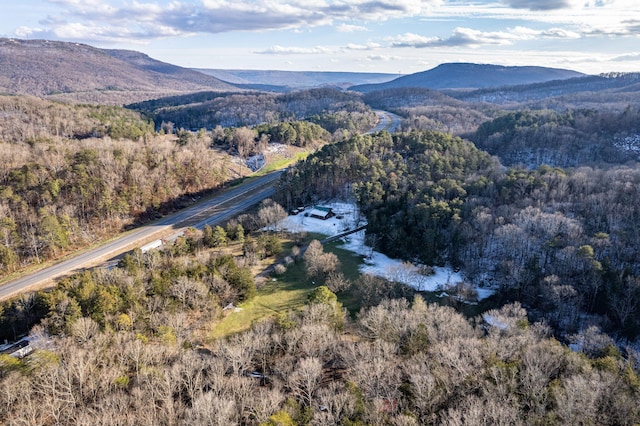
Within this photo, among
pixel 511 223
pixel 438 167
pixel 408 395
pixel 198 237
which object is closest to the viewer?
pixel 408 395

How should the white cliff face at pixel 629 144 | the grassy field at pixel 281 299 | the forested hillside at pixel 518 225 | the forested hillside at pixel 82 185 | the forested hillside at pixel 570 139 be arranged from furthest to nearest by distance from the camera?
the forested hillside at pixel 570 139, the white cliff face at pixel 629 144, the forested hillside at pixel 82 185, the forested hillside at pixel 518 225, the grassy field at pixel 281 299

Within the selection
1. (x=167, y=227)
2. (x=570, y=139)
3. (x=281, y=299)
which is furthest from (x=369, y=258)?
(x=570, y=139)

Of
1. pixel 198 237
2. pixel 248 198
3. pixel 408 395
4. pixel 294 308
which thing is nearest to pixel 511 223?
pixel 294 308

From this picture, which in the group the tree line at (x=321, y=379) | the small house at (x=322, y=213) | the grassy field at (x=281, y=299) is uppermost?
the tree line at (x=321, y=379)

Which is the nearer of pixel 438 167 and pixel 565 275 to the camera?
pixel 565 275

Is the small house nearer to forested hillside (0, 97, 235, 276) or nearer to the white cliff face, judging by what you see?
forested hillside (0, 97, 235, 276)

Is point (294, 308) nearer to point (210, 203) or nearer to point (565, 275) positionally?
point (565, 275)

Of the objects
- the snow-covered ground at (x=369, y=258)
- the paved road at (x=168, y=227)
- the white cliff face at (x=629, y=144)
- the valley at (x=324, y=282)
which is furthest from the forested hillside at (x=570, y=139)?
the paved road at (x=168, y=227)

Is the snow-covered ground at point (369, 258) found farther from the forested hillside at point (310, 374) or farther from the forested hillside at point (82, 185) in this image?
the forested hillside at point (82, 185)
